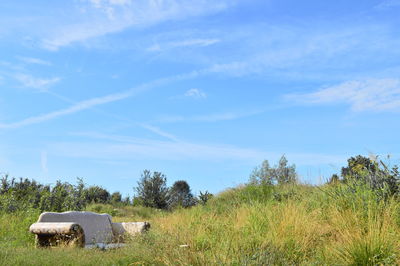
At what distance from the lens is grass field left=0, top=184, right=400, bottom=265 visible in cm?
535

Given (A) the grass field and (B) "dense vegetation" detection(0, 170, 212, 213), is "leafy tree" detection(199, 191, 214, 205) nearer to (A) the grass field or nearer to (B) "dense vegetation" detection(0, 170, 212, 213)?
(B) "dense vegetation" detection(0, 170, 212, 213)

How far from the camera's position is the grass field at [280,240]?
5.35 meters

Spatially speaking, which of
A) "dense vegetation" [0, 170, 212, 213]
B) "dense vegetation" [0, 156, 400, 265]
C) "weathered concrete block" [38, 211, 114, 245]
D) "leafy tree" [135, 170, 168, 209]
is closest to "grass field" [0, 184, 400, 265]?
"dense vegetation" [0, 156, 400, 265]

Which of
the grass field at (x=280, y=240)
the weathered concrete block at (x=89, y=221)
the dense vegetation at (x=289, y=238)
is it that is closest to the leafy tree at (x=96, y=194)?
the weathered concrete block at (x=89, y=221)

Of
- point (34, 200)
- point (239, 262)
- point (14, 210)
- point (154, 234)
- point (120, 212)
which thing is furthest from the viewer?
point (120, 212)

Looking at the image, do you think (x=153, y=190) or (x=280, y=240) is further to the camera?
(x=153, y=190)

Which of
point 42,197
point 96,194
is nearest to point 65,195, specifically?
point 42,197

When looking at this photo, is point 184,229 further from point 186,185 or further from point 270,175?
point 186,185

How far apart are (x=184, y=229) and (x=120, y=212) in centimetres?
1045

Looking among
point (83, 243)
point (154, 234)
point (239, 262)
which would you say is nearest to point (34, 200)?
point (83, 243)

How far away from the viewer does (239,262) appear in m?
4.93

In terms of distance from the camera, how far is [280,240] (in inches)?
238

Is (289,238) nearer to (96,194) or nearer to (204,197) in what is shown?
(204,197)

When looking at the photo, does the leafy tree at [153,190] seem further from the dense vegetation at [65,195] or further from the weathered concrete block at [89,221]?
the weathered concrete block at [89,221]
